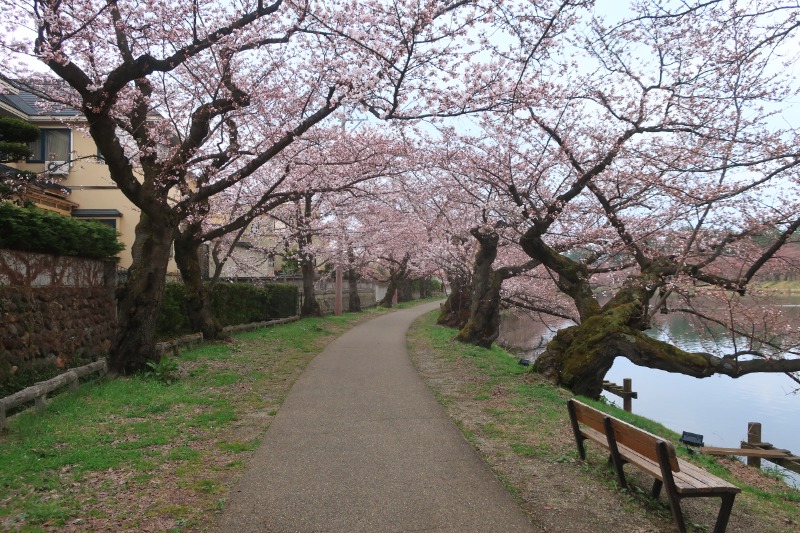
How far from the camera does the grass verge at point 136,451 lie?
453 cm

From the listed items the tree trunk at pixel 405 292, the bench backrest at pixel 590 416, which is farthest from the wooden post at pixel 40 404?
the tree trunk at pixel 405 292

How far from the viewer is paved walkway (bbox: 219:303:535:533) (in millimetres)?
4473

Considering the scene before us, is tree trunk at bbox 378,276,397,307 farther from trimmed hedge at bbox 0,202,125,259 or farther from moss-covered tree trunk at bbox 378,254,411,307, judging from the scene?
trimmed hedge at bbox 0,202,125,259

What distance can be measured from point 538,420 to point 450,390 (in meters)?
2.57

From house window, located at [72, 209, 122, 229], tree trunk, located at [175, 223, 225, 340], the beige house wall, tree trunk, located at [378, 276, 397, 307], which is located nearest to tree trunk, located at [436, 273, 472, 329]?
tree trunk, located at [378, 276, 397, 307]

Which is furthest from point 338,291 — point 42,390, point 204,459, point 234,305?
point 204,459

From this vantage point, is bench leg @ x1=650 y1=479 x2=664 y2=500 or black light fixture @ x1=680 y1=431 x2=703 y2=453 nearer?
bench leg @ x1=650 y1=479 x2=664 y2=500

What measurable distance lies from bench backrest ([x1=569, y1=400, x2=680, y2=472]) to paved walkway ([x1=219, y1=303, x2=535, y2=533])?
113cm

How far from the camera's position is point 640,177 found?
36.4 feet

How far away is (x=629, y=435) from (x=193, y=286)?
42.7 ft

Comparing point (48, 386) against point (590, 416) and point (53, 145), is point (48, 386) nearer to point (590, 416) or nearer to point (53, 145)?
point (590, 416)

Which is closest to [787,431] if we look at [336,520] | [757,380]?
[757,380]

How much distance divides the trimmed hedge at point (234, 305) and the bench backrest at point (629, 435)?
11686mm

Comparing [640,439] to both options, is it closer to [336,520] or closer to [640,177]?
[336,520]
